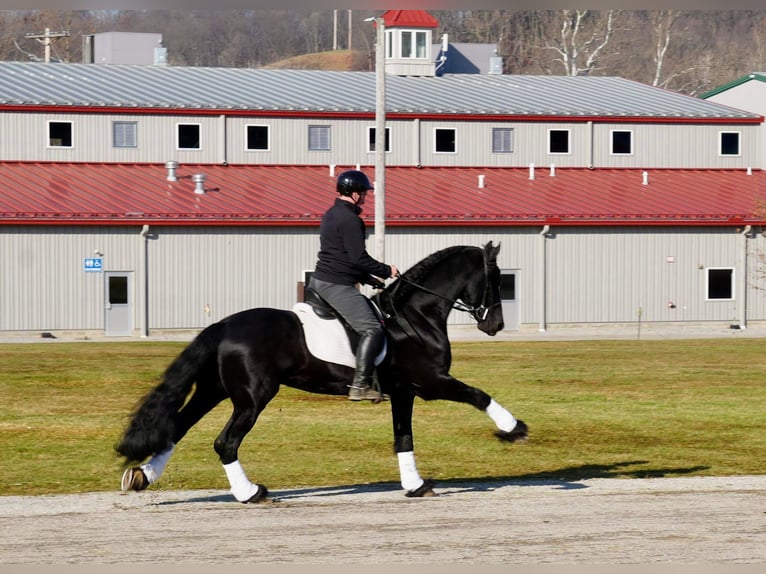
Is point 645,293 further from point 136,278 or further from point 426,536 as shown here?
point 426,536

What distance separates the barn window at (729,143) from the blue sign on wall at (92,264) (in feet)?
96.8

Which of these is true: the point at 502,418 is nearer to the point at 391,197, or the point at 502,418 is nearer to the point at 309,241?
the point at 309,241

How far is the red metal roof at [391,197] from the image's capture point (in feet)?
151

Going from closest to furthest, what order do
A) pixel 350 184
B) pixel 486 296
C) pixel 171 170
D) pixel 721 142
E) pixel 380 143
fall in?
pixel 350 184, pixel 486 296, pixel 380 143, pixel 171 170, pixel 721 142

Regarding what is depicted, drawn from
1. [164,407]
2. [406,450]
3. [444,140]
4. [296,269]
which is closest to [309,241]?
[296,269]

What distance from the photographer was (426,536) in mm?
9922

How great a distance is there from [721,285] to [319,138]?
1721 cm

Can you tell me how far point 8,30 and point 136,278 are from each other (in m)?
88.3

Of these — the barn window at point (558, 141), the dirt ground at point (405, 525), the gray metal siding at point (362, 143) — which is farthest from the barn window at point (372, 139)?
the dirt ground at point (405, 525)

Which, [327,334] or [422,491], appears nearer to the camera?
[327,334]

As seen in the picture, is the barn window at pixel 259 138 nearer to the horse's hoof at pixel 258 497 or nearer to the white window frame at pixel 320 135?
the white window frame at pixel 320 135

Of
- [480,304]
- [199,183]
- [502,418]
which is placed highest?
[199,183]

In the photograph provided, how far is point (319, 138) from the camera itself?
5459 centimetres

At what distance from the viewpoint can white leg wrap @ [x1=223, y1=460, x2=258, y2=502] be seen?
1160 centimetres
